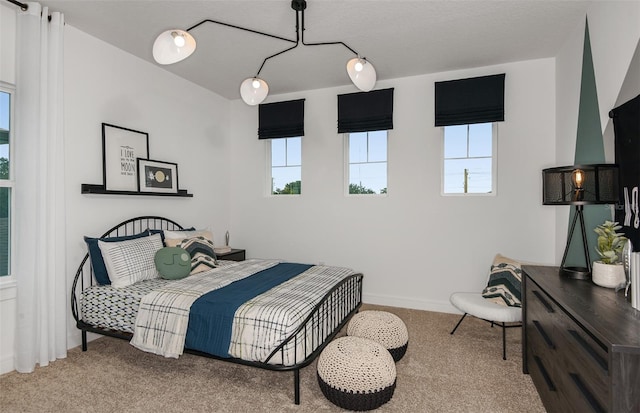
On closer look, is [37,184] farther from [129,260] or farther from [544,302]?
[544,302]

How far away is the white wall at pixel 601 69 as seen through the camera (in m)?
2.15

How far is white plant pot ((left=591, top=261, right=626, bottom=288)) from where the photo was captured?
1.87 meters

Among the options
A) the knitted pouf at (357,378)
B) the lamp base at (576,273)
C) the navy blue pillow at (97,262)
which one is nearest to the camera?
the knitted pouf at (357,378)

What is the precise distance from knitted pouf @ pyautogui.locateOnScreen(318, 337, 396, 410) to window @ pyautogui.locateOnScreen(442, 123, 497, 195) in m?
2.54

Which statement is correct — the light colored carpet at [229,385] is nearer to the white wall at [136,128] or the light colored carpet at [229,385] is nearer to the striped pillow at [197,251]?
the white wall at [136,128]

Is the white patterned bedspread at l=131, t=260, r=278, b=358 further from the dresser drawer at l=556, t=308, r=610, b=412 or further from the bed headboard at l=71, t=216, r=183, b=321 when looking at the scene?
the dresser drawer at l=556, t=308, r=610, b=412

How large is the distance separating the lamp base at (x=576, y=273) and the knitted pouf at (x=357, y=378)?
4.12 ft

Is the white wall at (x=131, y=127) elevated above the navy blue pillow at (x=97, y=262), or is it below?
above

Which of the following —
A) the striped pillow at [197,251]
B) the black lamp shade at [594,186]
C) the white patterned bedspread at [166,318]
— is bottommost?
the white patterned bedspread at [166,318]

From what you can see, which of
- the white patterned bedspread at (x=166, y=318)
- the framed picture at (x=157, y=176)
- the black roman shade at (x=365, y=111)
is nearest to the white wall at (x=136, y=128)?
the framed picture at (x=157, y=176)

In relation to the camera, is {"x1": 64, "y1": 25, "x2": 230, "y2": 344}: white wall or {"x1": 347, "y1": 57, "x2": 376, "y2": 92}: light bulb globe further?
{"x1": 64, "y1": 25, "x2": 230, "y2": 344}: white wall

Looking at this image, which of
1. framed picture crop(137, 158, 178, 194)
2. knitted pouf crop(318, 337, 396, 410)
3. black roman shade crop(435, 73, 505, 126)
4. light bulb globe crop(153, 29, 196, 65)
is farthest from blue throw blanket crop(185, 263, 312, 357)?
black roman shade crop(435, 73, 505, 126)

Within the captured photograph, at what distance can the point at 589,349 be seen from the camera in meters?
1.41

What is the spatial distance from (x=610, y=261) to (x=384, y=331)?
4.84ft
